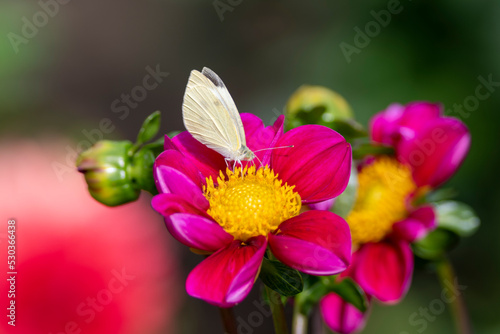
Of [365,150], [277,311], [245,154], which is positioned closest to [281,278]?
[277,311]

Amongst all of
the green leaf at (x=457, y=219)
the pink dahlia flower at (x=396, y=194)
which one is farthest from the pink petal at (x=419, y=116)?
the green leaf at (x=457, y=219)

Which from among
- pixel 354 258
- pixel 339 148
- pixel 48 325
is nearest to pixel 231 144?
pixel 339 148

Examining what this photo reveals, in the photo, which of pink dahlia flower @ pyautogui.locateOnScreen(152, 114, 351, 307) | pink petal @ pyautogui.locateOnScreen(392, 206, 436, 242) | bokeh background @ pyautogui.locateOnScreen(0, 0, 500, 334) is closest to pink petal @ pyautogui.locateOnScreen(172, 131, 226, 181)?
pink dahlia flower @ pyautogui.locateOnScreen(152, 114, 351, 307)

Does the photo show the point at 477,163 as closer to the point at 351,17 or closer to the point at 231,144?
the point at 351,17

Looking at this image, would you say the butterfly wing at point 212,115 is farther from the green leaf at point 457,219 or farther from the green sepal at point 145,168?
the green leaf at point 457,219

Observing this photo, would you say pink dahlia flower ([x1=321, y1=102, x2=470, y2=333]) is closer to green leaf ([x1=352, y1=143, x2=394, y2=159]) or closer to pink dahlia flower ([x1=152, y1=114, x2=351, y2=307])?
green leaf ([x1=352, y1=143, x2=394, y2=159])

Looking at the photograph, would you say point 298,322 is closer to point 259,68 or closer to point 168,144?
point 168,144
